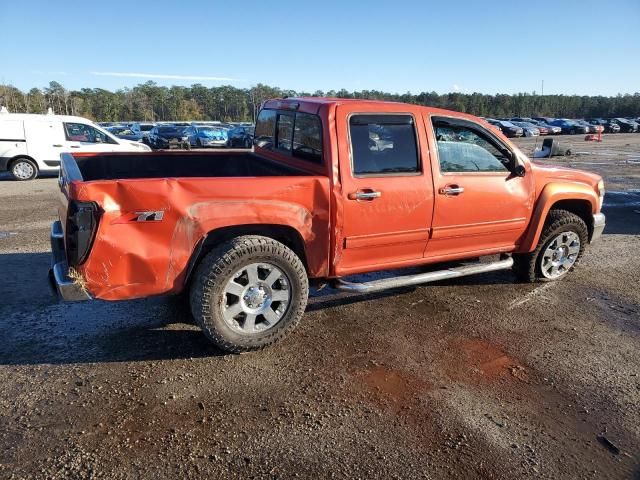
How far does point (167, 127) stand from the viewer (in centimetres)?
2923

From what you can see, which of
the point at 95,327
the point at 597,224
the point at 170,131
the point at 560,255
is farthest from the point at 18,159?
the point at 170,131

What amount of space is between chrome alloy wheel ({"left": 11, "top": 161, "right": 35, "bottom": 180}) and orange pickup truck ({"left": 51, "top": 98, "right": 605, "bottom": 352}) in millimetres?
10711

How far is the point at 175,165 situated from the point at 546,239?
13.4ft

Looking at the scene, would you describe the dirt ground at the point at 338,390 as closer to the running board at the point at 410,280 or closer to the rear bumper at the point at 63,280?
the running board at the point at 410,280

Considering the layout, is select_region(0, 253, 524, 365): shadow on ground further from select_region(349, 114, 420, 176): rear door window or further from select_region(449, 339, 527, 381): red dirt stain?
select_region(349, 114, 420, 176): rear door window

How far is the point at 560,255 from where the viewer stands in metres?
5.52

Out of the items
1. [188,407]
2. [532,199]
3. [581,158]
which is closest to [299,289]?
[188,407]

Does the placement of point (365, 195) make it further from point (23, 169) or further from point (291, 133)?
point (23, 169)

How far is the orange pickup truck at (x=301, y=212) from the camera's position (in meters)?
3.28

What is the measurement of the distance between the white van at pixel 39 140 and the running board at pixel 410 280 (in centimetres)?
1077

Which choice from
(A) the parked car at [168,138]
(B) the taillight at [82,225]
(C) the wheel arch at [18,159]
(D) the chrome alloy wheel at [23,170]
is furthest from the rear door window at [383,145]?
(A) the parked car at [168,138]

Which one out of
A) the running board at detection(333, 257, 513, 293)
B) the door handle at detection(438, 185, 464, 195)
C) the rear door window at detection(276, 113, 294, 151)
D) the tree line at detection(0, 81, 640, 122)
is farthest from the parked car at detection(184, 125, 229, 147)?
the tree line at detection(0, 81, 640, 122)

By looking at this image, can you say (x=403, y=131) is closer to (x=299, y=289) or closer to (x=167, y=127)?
(x=299, y=289)

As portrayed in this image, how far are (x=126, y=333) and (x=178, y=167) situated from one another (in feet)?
6.20
